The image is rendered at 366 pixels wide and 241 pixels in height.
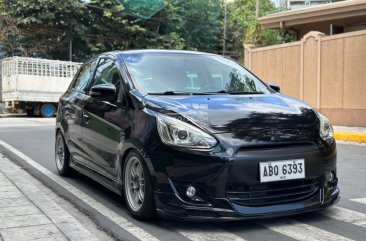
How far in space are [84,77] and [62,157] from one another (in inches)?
49.4

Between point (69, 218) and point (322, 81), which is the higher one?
point (322, 81)

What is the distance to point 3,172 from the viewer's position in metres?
7.39

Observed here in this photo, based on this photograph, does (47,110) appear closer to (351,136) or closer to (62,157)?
(351,136)

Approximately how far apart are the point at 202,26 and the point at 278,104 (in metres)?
35.4

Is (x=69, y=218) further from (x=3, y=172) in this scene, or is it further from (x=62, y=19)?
(x=62, y=19)

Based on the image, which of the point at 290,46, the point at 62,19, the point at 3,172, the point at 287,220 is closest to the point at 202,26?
the point at 62,19

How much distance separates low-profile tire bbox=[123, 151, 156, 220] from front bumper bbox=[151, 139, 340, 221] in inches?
5.0

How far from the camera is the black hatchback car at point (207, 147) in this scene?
13.8 feet

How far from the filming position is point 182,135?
4.30 meters

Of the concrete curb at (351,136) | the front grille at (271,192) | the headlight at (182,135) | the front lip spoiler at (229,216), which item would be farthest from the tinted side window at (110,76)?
the concrete curb at (351,136)

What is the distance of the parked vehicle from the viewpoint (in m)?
24.5

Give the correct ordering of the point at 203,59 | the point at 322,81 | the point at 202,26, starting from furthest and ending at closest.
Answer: the point at 202,26
the point at 322,81
the point at 203,59

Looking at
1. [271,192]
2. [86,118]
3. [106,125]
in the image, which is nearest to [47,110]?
[86,118]

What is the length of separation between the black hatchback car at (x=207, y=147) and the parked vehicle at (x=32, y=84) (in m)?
20.1
